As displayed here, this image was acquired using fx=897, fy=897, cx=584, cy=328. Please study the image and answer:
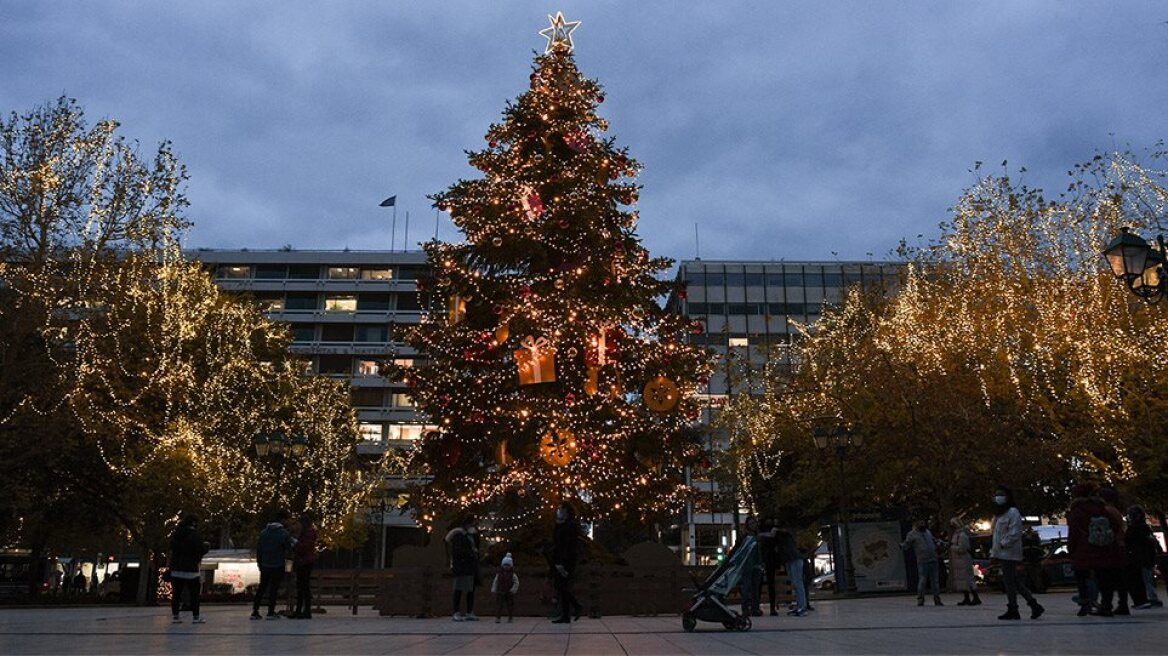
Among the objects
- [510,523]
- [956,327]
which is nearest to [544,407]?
[510,523]

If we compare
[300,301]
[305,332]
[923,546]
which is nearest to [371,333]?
[305,332]

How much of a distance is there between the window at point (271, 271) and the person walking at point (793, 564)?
228ft

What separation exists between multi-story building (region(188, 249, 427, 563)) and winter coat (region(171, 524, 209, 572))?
2249 inches

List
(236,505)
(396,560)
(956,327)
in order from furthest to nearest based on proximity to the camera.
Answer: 1. (236,505)
2. (956,327)
3. (396,560)

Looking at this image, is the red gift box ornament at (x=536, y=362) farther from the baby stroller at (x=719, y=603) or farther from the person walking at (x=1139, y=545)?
Result: the person walking at (x=1139, y=545)

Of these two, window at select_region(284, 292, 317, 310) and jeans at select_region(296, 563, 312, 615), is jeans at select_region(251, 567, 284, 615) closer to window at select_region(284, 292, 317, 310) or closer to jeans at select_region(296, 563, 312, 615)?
jeans at select_region(296, 563, 312, 615)

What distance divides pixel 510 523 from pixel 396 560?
109 inches

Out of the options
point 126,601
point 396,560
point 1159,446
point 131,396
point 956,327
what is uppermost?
point 956,327

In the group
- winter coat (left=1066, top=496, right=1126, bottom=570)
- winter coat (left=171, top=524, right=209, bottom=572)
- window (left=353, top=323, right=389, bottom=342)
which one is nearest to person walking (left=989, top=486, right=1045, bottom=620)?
winter coat (left=1066, top=496, right=1126, bottom=570)

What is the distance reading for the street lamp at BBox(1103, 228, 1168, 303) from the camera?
1274 centimetres

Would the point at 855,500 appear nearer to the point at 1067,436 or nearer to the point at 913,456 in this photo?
the point at 913,456

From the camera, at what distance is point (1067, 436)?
26516mm

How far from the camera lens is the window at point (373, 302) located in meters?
77.6

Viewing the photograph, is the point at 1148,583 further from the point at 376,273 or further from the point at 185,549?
the point at 376,273
